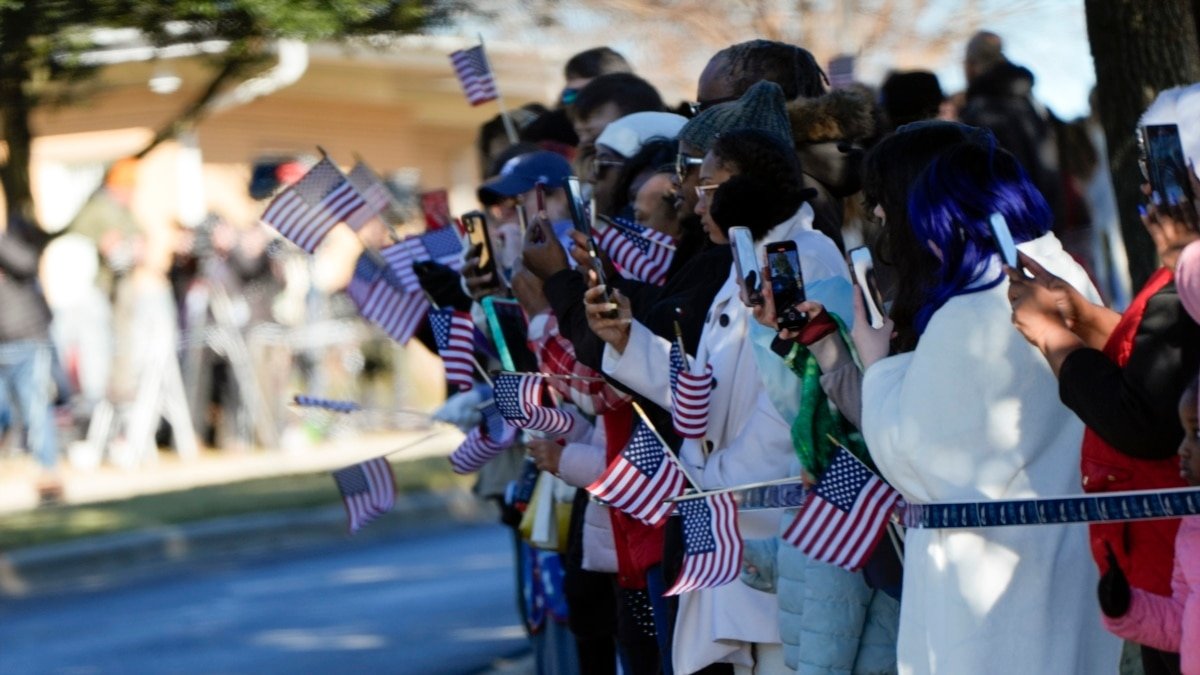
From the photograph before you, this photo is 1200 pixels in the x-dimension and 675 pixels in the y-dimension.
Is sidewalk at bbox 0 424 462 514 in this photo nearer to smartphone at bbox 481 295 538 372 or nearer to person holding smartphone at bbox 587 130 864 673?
smartphone at bbox 481 295 538 372

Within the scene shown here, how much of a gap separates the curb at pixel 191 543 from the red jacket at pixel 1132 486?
404 inches

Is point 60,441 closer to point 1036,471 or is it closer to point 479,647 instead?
point 479,647

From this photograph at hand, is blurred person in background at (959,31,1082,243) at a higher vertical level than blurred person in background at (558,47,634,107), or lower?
lower

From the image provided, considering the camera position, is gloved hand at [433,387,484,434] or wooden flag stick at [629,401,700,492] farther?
gloved hand at [433,387,484,434]

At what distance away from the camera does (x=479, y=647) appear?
10461 mm

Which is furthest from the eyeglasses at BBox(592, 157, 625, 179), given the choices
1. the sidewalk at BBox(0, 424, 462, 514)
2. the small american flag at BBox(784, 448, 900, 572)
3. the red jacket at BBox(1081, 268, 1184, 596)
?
the sidewalk at BBox(0, 424, 462, 514)

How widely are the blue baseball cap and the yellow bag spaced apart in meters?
0.99

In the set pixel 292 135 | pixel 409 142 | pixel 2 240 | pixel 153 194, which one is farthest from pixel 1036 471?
pixel 409 142

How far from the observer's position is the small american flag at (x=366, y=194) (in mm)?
7965

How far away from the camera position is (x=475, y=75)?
9.16 metres

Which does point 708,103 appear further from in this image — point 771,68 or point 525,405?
point 525,405

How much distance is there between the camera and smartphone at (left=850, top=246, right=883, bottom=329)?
4.77 meters

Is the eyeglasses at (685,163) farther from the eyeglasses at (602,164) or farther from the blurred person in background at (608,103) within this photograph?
the blurred person in background at (608,103)

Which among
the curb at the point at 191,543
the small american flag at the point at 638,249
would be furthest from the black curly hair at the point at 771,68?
the curb at the point at 191,543
